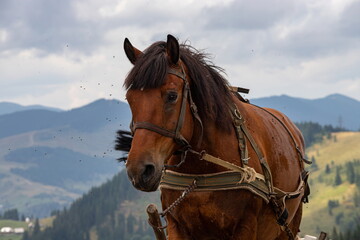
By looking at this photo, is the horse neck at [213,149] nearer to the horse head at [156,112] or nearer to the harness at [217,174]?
the harness at [217,174]

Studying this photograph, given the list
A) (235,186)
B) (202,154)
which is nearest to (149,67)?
(202,154)

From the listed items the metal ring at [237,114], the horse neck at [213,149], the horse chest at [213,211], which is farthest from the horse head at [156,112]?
the metal ring at [237,114]

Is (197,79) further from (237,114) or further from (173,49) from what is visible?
(237,114)

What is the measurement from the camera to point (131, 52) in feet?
23.0

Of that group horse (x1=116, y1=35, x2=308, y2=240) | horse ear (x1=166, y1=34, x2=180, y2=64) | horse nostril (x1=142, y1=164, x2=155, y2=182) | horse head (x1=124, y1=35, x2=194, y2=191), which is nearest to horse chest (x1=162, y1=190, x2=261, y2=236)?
horse (x1=116, y1=35, x2=308, y2=240)

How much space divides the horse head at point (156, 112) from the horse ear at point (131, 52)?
196 millimetres

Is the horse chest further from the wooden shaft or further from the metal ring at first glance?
the metal ring

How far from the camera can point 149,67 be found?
6465mm

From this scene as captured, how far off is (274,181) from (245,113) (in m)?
1.18

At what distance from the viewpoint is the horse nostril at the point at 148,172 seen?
5.95 m

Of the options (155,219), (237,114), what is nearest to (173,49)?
(237,114)

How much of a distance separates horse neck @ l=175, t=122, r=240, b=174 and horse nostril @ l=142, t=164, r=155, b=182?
4.07 feet

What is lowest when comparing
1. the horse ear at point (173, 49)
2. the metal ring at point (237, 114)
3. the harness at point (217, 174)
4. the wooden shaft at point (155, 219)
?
the wooden shaft at point (155, 219)

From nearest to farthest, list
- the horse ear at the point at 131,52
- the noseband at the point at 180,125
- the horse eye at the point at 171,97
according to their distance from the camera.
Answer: the noseband at the point at 180,125
the horse eye at the point at 171,97
the horse ear at the point at 131,52
